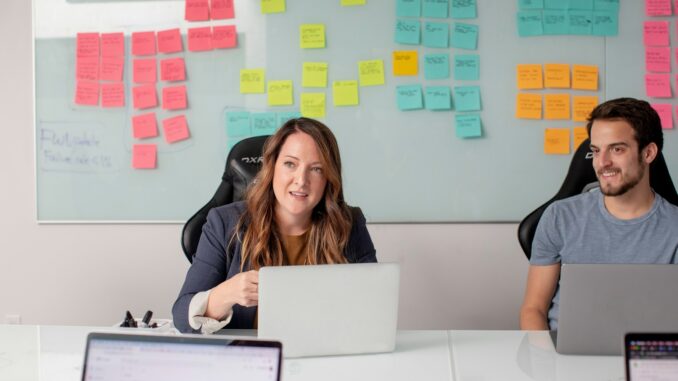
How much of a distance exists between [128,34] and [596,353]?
8.45 feet

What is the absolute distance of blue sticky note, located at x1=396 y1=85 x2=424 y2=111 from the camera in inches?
124

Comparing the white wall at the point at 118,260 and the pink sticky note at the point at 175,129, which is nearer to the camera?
the white wall at the point at 118,260

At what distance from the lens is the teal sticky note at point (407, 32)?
3.14 meters

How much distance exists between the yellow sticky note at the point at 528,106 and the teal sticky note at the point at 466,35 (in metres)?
0.30

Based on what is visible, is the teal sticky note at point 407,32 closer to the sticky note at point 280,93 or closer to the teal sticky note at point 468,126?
the teal sticky note at point 468,126

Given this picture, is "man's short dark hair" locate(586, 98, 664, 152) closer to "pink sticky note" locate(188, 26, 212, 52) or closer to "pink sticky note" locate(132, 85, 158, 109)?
"pink sticky note" locate(188, 26, 212, 52)

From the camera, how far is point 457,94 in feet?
10.3

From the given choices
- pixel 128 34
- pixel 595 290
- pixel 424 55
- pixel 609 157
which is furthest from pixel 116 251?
pixel 595 290

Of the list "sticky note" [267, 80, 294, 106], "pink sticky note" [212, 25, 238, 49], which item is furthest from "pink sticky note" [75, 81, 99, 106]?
"sticky note" [267, 80, 294, 106]

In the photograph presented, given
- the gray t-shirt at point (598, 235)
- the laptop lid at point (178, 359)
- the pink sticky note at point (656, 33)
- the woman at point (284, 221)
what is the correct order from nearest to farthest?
the laptop lid at point (178, 359) < the woman at point (284, 221) < the gray t-shirt at point (598, 235) < the pink sticky note at point (656, 33)

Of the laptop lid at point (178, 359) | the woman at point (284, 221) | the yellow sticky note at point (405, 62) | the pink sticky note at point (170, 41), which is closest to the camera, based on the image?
the laptop lid at point (178, 359)

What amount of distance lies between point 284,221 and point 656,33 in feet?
6.48

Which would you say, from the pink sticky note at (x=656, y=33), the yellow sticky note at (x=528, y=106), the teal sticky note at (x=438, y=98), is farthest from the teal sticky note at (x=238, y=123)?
the pink sticky note at (x=656, y=33)

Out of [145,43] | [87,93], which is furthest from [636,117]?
[87,93]
